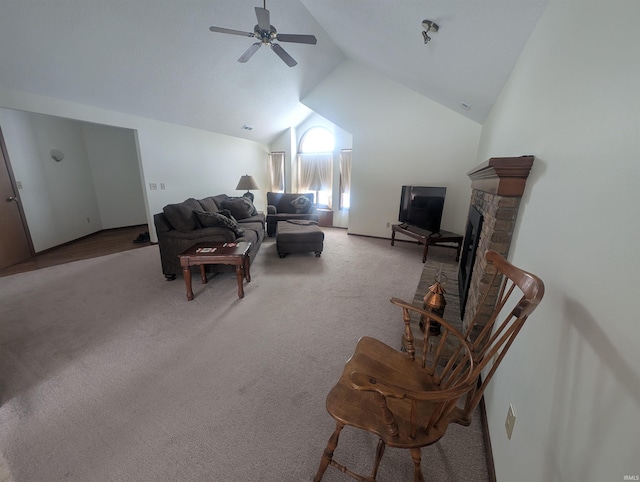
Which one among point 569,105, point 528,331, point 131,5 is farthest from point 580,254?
point 131,5

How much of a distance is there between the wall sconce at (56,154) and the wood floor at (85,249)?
1509 millimetres

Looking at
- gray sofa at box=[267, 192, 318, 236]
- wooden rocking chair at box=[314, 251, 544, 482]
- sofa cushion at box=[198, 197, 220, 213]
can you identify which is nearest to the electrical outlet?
wooden rocking chair at box=[314, 251, 544, 482]

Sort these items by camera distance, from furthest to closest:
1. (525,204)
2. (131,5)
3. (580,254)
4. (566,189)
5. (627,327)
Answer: (131,5) < (525,204) < (566,189) < (580,254) < (627,327)

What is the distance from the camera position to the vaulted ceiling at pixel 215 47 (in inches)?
70.2

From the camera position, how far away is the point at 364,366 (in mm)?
1094

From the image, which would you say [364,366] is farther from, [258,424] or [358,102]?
[358,102]

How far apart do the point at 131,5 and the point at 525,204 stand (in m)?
3.83

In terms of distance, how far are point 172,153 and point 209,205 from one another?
5.07 ft

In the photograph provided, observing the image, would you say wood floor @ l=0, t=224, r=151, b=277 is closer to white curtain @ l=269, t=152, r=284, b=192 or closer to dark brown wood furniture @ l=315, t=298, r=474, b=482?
white curtain @ l=269, t=152, r=284, b=192

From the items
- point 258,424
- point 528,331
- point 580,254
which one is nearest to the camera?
point 580,254

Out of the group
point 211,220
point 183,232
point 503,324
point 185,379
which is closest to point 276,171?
point 211,220

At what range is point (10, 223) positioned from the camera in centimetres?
346

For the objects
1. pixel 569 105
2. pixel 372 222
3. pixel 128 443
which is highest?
pixel 569 105

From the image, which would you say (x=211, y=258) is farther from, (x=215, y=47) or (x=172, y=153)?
(x=172, y=153)
